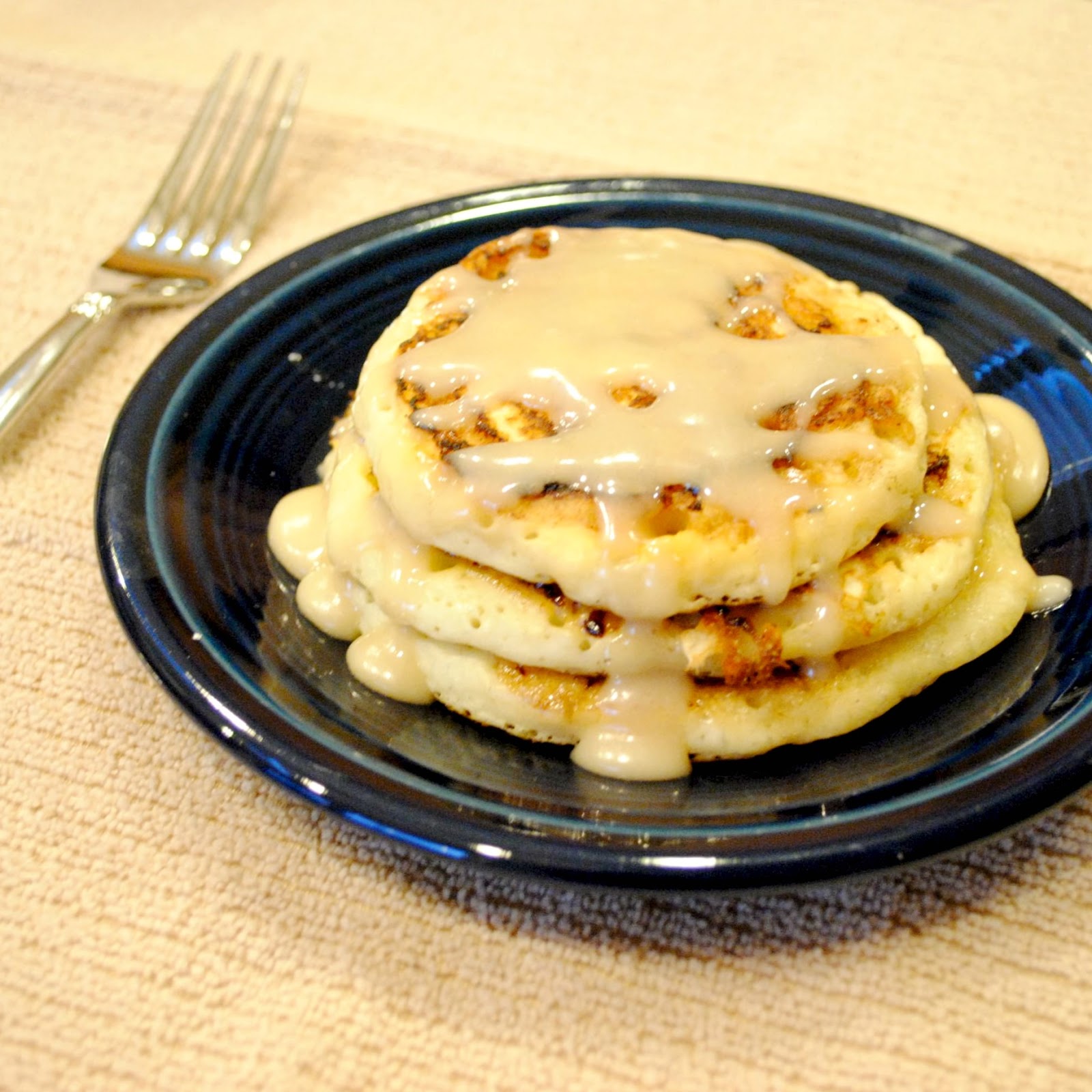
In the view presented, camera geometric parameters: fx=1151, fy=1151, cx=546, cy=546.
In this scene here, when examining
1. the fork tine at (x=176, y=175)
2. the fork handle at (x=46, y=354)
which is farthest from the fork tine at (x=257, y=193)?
the fork handle at (x=46, y=354)

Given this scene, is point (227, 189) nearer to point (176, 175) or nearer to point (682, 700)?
point (176, 175)

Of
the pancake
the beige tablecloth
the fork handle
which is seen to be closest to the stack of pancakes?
the pancake

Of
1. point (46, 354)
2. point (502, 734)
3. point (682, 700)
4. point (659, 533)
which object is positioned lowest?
point (46, 354)

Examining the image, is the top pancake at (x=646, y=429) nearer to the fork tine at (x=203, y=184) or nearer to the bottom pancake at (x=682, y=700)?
the bottom pancake at (x=682, y=700)

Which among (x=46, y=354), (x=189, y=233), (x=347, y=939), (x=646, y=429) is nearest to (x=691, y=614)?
(x=646, y=429)

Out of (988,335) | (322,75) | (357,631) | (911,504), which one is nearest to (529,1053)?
(357,631)

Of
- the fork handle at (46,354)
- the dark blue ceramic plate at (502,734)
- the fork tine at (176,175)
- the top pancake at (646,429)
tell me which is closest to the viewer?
the dark blue ceramic plate at (502,734)

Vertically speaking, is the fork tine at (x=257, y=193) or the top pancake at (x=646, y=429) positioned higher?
the top pancake at (x=646, y=429)

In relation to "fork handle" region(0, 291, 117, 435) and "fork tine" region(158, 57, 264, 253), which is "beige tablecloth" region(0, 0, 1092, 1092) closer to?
"fork handle" region(0, 291, 117, 435)
